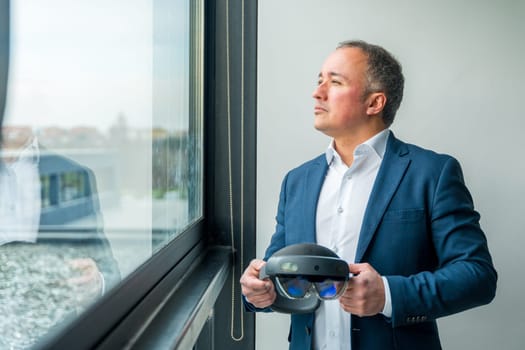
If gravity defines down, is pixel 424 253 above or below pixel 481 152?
below

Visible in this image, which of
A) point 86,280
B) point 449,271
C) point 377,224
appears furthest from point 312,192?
point 86,280

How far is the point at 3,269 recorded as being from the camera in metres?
0.73

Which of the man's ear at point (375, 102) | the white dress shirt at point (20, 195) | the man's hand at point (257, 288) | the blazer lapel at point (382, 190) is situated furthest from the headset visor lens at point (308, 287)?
the man's ear at point (375, 102)

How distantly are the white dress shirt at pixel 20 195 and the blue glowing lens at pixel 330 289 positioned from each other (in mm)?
557

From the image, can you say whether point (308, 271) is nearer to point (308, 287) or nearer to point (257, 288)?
point (308, 287)

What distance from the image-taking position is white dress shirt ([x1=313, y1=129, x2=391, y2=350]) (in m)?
1.37

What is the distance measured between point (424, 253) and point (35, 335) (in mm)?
957

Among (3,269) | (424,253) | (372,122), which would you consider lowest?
(424,253)

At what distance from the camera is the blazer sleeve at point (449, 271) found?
3.91 feet

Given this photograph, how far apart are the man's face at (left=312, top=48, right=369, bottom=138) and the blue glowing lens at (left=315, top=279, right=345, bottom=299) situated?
1.87 feet

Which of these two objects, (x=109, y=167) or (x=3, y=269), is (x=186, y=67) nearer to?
(x=109, y=167)

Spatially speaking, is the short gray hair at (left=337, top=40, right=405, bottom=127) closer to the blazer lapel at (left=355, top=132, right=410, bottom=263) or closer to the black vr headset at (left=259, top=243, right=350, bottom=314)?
the blazer lapel at (left=355, top=132, right=410, bottom=263)

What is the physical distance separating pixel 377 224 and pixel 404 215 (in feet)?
0.24

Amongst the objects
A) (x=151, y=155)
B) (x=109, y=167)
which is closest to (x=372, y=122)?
(x=151, y=155)
